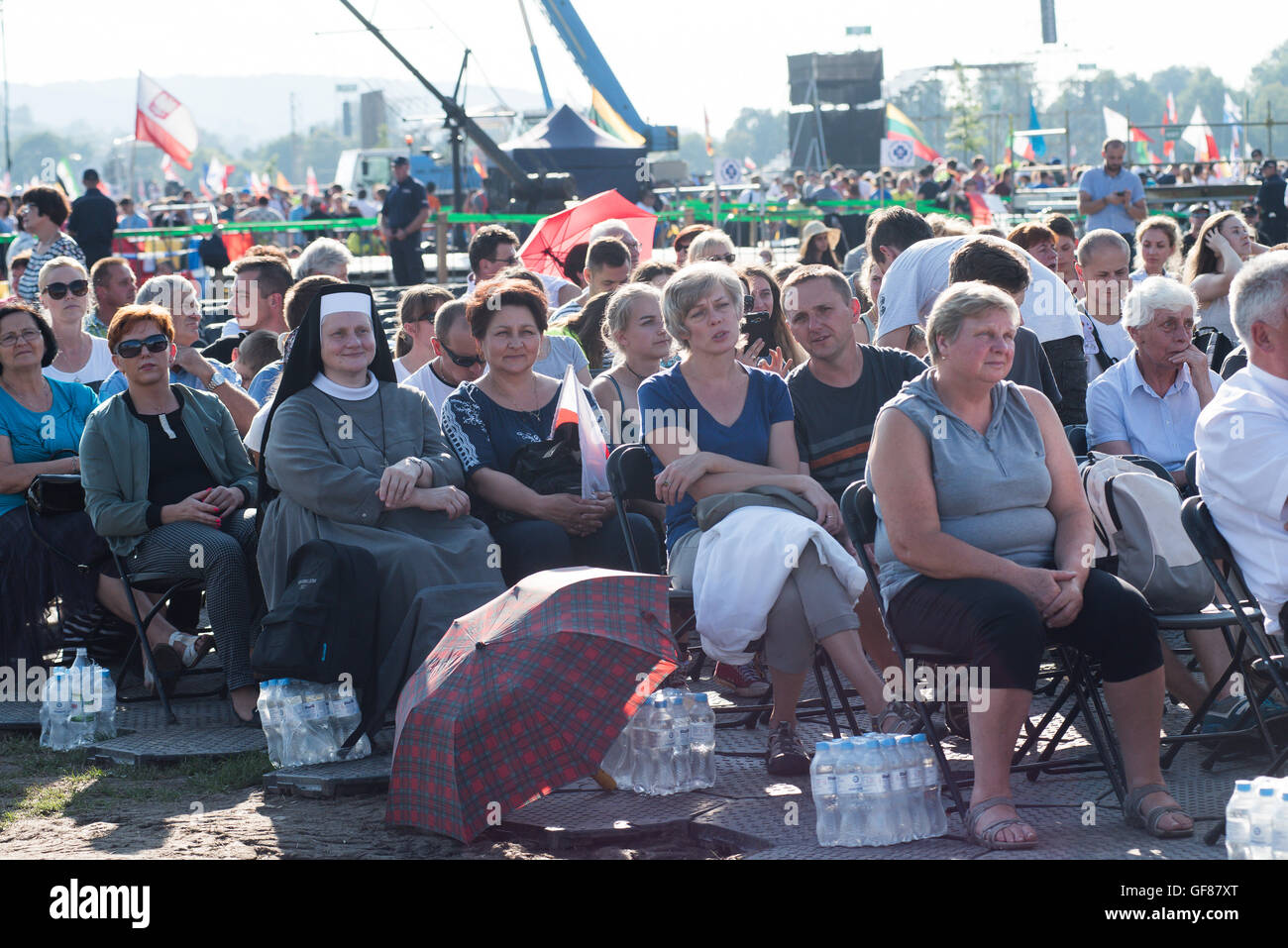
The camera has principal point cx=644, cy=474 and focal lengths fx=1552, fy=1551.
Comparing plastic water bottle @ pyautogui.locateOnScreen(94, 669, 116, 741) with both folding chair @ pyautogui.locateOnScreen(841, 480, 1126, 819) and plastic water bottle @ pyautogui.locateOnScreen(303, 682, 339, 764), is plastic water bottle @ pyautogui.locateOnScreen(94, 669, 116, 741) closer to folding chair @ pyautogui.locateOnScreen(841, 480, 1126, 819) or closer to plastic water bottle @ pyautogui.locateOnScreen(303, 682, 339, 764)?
plastic water bottle @ pyautogui.locateOnScreen(303, 682, 339, 764)

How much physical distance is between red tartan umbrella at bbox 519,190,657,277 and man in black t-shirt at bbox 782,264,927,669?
16.7 ft

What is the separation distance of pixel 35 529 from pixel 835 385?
3517 millimetres

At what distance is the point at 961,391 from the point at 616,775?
5.53 ft

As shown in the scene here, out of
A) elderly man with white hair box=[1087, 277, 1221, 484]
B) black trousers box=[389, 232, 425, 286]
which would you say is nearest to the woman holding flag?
elderly man with white hair box=[1087, 277, 1221, 484]

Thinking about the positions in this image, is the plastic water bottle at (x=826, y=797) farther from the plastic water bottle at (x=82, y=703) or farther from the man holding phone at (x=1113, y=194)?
the man holding phone at (x=1113, y=194)

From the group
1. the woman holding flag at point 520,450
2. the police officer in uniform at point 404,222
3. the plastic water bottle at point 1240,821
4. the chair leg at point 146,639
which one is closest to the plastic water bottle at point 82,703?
the chair leg at point 146,639

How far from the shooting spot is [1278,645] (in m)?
4.33

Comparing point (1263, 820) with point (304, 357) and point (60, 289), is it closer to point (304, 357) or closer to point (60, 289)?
point (304, 357)

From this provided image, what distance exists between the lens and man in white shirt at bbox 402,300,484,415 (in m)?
7.12

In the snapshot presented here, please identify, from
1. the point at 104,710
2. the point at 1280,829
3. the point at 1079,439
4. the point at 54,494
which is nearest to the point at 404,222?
the point at 54,494
